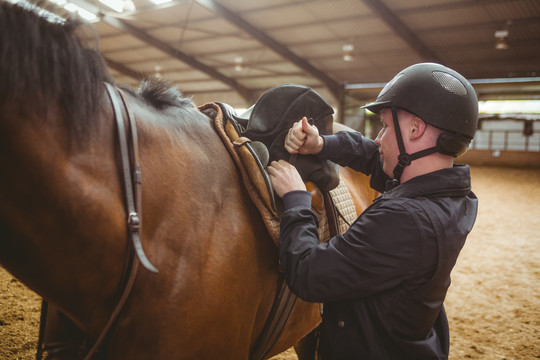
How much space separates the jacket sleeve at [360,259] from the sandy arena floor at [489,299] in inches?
88.3

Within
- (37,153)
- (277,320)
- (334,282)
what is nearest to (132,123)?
(37,153)

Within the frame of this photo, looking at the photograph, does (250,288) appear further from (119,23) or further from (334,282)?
(119,23)

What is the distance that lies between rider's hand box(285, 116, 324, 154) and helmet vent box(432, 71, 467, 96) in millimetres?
556

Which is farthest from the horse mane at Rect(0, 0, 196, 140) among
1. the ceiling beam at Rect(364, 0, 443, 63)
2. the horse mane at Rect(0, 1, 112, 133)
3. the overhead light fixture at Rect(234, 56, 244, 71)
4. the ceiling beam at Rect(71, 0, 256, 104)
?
the overhead light fixture at Rect(234, 56, 244, 71)

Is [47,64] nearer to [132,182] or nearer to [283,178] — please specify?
[132,182]

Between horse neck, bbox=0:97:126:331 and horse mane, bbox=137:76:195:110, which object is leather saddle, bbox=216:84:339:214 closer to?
horse mane, bbox=137:76:195:110

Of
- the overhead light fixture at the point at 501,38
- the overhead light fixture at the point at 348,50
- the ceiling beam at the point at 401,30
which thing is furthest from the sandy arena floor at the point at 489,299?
the overhead light fixture at the point at 348,50

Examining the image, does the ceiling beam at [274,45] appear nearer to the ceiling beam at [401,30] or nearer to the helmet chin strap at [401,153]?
the ceiling beam at [401,30]

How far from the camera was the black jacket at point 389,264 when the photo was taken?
1.20 metres

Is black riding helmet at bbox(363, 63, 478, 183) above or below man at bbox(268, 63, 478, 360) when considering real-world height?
above

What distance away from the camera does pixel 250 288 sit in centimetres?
133

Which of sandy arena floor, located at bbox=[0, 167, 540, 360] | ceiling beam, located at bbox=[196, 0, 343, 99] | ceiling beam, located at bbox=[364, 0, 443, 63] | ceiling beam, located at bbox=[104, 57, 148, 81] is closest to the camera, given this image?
sandy arena floor, located at bbox=[0, 167, 540, 360]

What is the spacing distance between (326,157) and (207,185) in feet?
2.48

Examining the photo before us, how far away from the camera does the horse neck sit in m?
0.90
